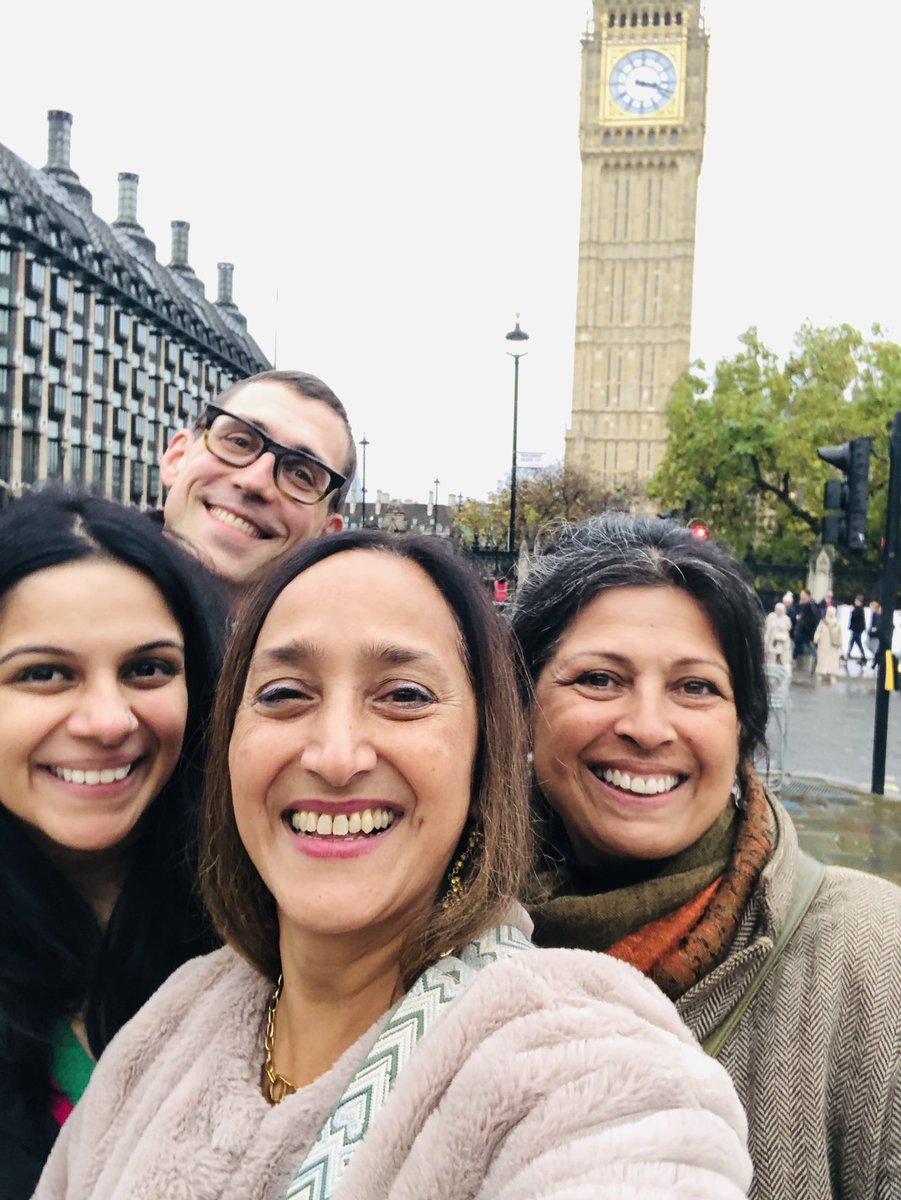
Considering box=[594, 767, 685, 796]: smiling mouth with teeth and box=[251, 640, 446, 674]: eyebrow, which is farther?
box=[594, 767, 685, 796]: smiling mouth with teeth

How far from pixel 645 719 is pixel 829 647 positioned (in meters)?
19.3

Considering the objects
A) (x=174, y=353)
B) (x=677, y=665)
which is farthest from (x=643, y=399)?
(x=677, y=665)

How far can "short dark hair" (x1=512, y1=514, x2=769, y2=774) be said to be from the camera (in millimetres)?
2020

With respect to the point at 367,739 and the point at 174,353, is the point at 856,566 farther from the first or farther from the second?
the point at 174,353

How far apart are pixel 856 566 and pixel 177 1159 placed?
33914mm

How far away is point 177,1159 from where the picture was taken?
1.28 meters

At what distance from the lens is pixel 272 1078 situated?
141 centimetres

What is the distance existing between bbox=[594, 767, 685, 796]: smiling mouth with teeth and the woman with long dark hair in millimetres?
864

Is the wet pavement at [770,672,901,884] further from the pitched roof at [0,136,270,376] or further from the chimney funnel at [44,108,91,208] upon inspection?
the chimney funnel at [44,108,91,208]

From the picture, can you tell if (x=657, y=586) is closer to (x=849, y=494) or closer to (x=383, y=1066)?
(x=383, y=1066)

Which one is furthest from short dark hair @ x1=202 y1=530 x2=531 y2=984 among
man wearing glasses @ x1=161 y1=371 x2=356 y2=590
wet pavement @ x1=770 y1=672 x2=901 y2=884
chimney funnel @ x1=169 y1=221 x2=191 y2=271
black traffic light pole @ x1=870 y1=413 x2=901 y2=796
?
chimney funnel @ x1=169 y1=221 x2=191 y2=271

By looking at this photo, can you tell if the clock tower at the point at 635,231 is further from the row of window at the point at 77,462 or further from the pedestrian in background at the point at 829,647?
the pedestrian in background at the point at 829,647

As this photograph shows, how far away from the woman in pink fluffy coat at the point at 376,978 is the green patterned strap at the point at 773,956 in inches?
21.4

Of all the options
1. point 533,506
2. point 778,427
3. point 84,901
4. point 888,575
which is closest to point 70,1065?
point 84,901
